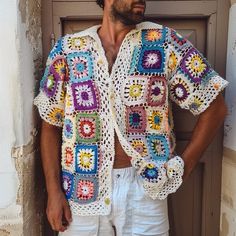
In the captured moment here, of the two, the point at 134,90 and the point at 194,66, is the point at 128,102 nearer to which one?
the point at 134,90

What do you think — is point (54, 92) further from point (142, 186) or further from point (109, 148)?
point (142, 186)

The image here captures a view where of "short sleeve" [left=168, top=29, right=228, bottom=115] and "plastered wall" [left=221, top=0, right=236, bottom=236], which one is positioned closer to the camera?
"short sleeve" [left=168, top=29, right=228, bottom=115]

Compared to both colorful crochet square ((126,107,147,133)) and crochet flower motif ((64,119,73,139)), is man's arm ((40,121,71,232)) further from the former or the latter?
colorful crochet square ((126,107,147,133))

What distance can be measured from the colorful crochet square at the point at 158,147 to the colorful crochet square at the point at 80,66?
0.35 m

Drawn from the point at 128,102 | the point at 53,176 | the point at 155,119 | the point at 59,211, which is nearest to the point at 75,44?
the point at 128,102

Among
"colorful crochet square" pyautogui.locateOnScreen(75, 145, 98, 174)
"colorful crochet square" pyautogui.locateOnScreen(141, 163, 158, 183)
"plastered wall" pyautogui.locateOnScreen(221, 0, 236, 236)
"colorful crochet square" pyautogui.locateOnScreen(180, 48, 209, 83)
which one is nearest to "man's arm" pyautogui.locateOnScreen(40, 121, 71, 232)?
"colorful crochet square" pyautogui.locateOnScreen(75, 145, 98, 174)

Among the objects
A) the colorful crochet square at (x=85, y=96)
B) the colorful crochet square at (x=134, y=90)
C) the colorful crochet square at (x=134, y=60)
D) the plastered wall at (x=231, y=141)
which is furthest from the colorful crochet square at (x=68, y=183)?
the plastered wall at (x=231, y=141)

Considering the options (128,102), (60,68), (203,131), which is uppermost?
(60,68)

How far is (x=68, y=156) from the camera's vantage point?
162 centimetres

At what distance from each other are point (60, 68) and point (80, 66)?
0.28 feet

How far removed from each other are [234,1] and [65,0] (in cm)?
75

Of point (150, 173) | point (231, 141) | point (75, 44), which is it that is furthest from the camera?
point (231, 141)

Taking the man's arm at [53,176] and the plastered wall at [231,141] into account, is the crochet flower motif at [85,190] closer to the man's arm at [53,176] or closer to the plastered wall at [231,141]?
the man's arm at [53,176]

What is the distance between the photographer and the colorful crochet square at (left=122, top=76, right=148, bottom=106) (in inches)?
60.9
